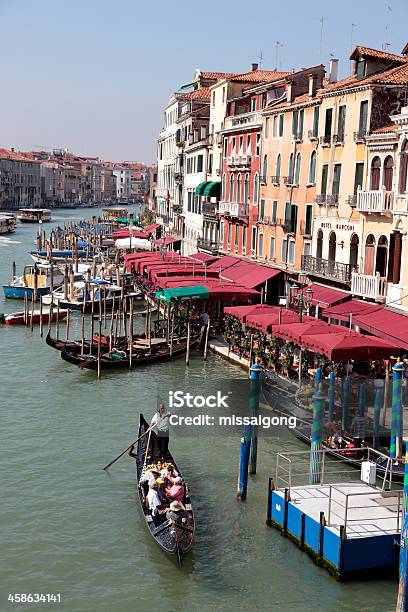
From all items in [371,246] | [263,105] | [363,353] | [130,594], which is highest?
[263,105]

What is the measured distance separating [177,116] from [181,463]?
39.0m

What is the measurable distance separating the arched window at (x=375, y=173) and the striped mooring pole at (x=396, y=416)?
848 cm

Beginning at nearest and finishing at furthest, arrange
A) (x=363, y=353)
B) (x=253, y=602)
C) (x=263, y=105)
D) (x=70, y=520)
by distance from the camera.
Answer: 1. (x=253, y=602)
2. (x=70, y=520)
3. (x=363, y=353)
4. (x=263, y=105)

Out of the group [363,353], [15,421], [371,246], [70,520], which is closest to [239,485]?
[70,520]

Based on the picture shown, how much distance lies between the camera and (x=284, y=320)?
2073 centimetres

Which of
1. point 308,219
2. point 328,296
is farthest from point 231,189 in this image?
point 328,296

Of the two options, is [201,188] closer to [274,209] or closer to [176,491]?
[274,209]

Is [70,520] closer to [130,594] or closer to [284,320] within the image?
[130,594]

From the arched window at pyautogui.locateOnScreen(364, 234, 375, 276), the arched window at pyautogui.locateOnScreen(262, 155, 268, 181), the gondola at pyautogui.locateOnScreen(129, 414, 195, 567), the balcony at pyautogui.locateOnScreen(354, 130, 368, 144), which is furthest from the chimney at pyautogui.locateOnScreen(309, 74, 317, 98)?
the gondola at pyautogui.locateOnScreen(129, 414, 195, 567)

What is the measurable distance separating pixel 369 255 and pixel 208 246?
1590 centimetres

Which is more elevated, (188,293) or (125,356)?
(188,293)

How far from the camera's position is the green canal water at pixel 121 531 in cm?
1078

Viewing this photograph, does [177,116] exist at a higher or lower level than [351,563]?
higher

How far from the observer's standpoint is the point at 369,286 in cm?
2119
